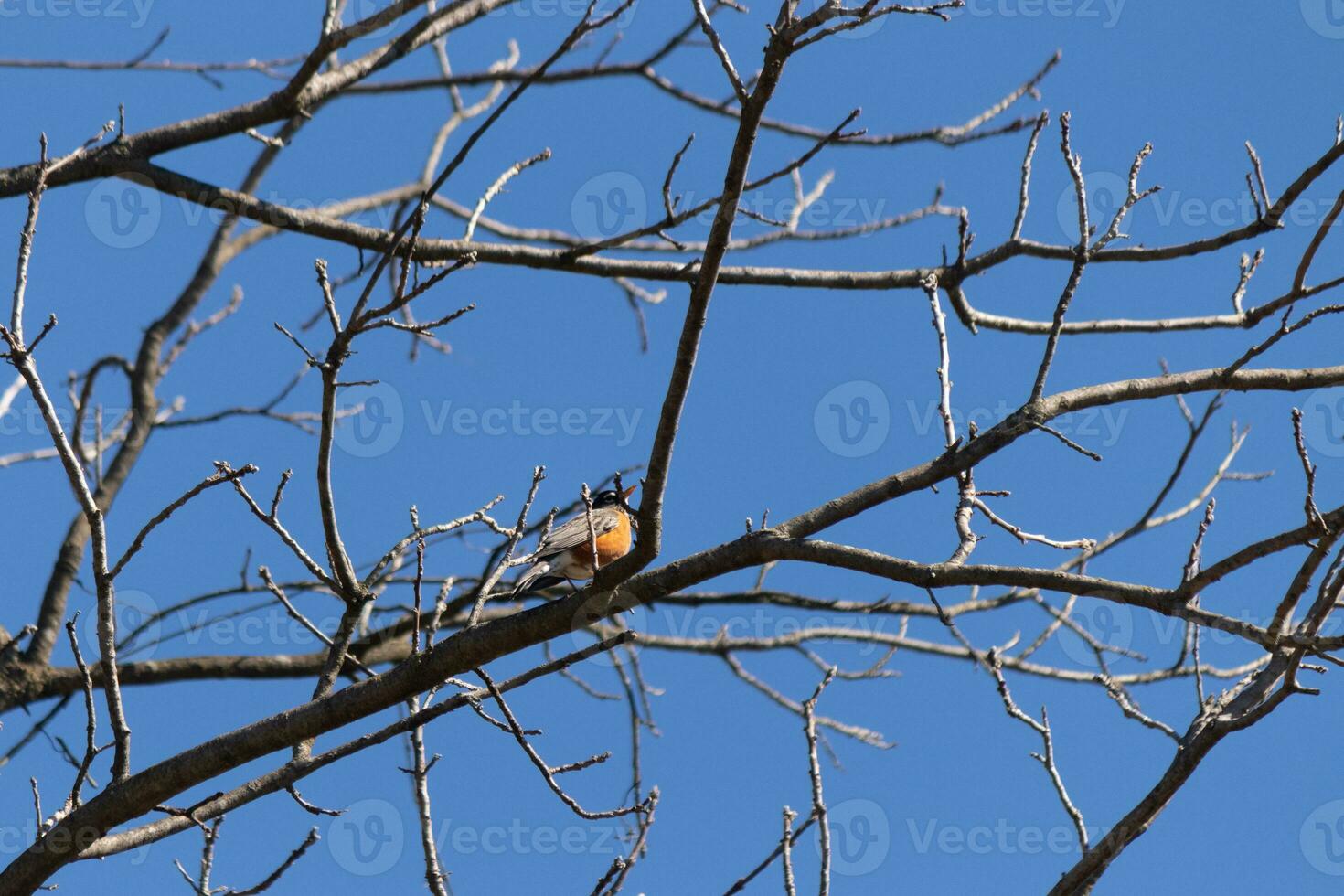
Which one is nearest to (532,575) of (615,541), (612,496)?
(612,496)

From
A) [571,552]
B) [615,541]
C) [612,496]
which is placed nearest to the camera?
[612,496]

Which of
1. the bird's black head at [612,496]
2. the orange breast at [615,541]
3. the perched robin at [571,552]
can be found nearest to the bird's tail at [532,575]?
the perched robin at [571,552]

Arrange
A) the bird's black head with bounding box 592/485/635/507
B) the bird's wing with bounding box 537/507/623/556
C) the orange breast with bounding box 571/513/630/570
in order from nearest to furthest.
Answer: the bird's black head with bounding box 592/485/635/507
the bird's wing with bounding box 537/507/623/556
the orange breast with bounding box 571/513/630/570

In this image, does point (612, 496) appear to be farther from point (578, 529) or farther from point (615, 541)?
point (615, 541)

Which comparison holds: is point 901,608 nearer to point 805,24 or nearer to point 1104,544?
point 1104,544

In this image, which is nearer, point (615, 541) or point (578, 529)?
point (578, 529)

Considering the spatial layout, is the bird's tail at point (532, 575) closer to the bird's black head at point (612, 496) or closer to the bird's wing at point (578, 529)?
the bird's wing at point (578, 529)

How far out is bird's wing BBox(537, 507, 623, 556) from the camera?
4098 millimetres

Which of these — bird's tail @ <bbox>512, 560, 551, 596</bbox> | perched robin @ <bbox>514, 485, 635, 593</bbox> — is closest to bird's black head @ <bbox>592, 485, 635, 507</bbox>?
perched robin @ <bbox>514, 485, 635, 593</bbox>

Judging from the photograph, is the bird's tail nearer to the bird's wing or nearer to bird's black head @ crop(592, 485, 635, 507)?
the bird's wing

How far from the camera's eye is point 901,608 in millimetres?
5996

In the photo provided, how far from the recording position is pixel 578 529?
438 cm

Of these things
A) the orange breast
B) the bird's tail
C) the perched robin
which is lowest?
the bird's tail

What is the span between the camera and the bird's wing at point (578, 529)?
4.10 metres
